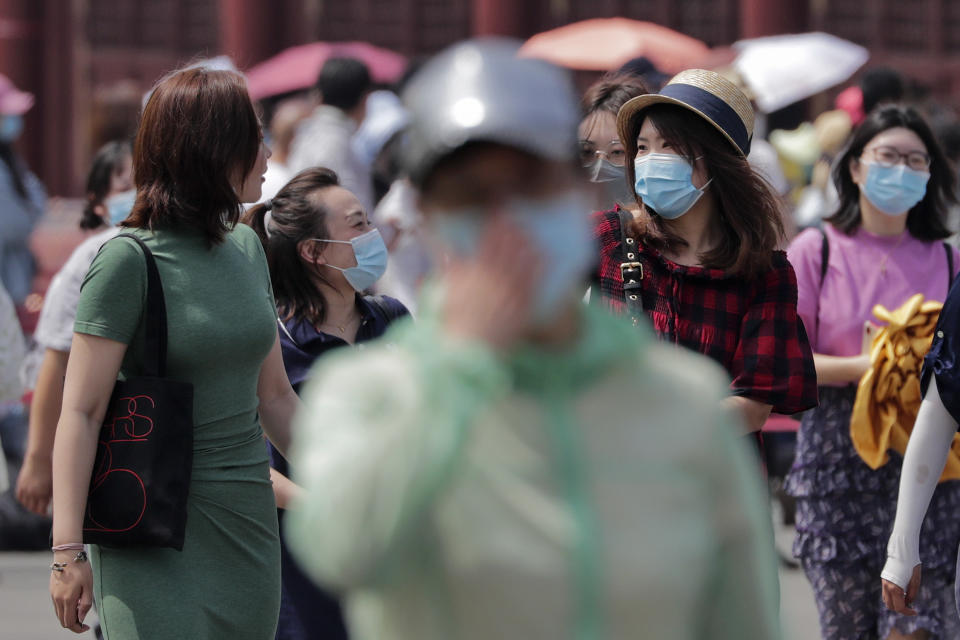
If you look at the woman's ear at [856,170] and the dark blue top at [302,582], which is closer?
the dark blue top at [302,582]

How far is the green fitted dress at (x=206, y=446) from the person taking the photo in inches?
120

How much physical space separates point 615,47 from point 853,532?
6929mm

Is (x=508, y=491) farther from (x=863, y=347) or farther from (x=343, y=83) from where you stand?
(x=343, y=83)

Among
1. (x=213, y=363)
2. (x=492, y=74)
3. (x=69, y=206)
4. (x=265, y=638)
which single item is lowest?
(x=69, y=206)

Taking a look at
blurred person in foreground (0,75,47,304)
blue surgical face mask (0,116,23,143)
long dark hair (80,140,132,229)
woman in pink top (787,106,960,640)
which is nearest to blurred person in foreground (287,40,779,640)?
woman in pink top (787,106,960,640)

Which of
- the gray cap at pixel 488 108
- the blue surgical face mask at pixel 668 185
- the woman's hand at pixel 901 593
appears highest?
the gray cap at pixel 488 108

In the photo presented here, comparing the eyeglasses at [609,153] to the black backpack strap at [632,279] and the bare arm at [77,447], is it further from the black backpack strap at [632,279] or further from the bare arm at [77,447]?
the bare arm at [77,447]

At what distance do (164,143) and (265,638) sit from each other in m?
1.06

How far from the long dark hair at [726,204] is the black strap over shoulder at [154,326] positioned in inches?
41.8

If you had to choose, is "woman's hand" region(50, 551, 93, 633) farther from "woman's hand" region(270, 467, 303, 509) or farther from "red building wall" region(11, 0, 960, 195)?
"red building wall" region(11, 0, 960, 195)

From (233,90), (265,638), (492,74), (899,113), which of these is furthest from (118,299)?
(899,113)

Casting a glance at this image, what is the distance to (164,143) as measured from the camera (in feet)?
10.5

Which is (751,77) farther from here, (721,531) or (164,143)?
(721,531)

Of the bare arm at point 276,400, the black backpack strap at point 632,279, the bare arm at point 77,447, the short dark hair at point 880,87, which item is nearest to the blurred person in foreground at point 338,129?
the short dark hair at point 880,87
